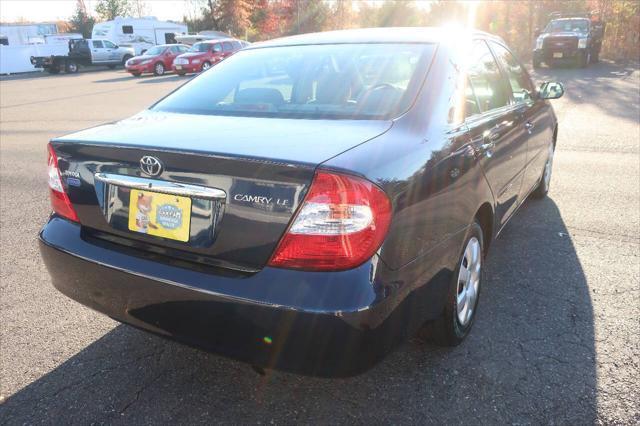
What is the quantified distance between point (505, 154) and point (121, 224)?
226 cm

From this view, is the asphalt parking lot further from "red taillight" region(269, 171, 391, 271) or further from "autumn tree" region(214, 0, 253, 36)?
"autumn tree" region(214, 0, 253, 36)

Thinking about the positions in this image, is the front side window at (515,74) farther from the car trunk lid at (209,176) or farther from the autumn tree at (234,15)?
the autumn tree at (234,15)

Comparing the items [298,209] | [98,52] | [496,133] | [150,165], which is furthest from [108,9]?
[298,209]

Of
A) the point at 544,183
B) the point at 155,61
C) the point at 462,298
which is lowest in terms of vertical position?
the point at 544,183

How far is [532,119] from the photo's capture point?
4.02 m

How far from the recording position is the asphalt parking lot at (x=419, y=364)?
2252 mm

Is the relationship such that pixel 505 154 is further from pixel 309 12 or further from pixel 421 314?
pixel 309 12

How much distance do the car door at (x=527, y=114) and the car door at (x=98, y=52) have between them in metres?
33.3

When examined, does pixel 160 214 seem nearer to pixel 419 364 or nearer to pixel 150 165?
pixel 150 165

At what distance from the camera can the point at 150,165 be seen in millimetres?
2025

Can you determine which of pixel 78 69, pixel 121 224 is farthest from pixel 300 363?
pixel 78 69

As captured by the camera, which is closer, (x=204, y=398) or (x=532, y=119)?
(x=204, y=398)

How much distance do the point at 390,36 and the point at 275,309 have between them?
1.91 metres

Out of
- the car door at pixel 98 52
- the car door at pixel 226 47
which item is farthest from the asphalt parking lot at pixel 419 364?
the car door at pixel 98 52
